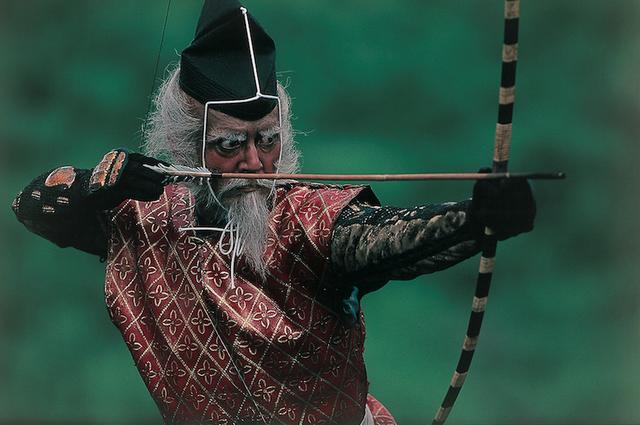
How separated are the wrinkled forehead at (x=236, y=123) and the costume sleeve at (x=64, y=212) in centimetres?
32

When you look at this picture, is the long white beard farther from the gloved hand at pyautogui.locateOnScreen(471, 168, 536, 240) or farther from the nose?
the gloved hand at pyautogui.locateOnScreen(471, 168, 536, 240)

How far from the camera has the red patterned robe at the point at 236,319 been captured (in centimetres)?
254

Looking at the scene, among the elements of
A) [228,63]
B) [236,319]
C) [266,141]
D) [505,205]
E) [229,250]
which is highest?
[228,63]

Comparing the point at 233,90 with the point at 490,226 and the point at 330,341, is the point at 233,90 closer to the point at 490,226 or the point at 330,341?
the point at 330,341

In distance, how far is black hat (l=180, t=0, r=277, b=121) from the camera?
260 cm

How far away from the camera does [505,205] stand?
1956 mm

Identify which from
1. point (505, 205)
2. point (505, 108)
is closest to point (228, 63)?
point (505, 108)

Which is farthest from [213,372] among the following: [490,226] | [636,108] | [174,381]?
[636,108]

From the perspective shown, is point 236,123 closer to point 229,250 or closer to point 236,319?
point 229,250

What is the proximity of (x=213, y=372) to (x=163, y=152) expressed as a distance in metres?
0.55

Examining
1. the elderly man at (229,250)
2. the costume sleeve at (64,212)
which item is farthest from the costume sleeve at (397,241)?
the costume sleeve at (64,212)

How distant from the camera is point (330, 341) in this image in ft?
8.46

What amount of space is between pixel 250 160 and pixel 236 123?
0.29 ft

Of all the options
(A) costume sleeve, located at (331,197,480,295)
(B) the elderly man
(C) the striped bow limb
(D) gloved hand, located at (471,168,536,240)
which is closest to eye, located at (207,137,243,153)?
(B) the elderly man
